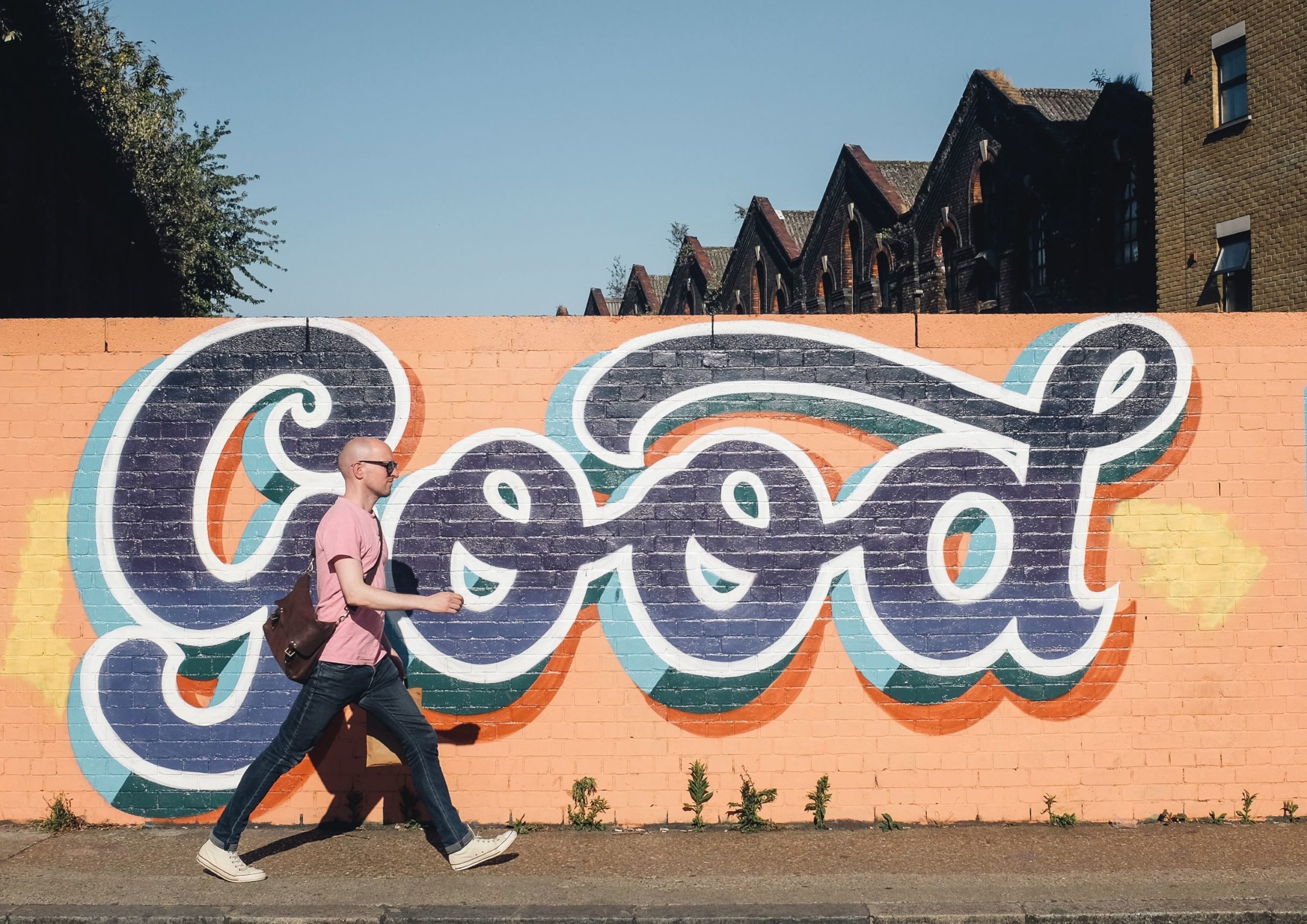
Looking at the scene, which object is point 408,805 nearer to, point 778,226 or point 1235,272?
point 1235,272

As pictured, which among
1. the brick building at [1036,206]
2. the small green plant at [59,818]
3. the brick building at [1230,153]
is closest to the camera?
the small green plant at [59,818]

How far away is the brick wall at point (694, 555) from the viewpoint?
6125 mm

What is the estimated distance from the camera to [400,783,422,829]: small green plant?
6.12 meters

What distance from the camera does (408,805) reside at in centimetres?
614

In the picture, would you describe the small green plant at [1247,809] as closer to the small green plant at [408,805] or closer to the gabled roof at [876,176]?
the small green plant at [408,805]

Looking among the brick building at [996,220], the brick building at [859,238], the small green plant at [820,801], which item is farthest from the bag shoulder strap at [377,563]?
the brick building at [859,238]

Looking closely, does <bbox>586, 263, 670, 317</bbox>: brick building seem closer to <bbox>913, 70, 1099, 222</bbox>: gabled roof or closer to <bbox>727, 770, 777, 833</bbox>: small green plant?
<bbox>913, 70, 1099, 222</bbox>: gabled roof

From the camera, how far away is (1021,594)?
20.4 ft

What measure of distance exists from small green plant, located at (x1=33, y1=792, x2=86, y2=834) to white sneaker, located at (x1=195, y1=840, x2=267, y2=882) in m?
1.30

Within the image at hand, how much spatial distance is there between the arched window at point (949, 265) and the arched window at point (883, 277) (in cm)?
266

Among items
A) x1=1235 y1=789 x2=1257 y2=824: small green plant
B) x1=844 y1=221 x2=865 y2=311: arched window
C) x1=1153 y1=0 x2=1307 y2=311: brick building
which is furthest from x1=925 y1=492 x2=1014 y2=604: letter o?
x1=844 y1=221 x2=865 y2=311: arched window

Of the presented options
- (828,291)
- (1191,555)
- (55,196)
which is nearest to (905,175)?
(828,291)

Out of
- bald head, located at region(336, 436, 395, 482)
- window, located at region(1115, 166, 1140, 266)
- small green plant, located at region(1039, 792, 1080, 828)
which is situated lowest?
small green plant, located at region(1039, 792, 1080, 828)

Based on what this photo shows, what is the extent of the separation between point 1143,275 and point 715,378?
17462 mm
